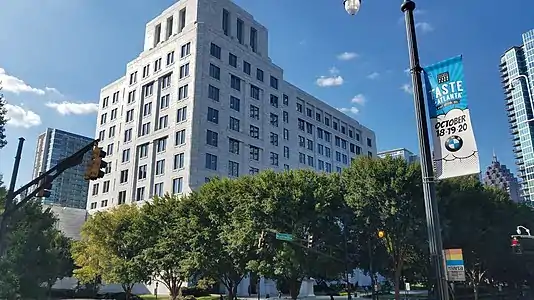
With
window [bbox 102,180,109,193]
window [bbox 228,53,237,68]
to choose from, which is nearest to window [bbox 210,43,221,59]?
window [bbox 228,53,237,68]

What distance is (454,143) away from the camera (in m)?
8.41

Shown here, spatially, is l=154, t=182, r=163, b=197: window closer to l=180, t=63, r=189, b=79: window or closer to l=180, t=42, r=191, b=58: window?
l=180, t=63, r=189, b=79: window

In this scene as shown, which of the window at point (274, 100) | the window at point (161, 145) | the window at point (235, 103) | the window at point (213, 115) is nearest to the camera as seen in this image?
the window at point (213, 115)

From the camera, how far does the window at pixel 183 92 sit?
67.5 metres

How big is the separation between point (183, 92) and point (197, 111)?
17.5 feet

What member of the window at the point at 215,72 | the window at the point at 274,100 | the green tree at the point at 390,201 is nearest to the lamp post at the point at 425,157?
the green tree at the point at 390,201

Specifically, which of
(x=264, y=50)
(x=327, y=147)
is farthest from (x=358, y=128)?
(x=264, y=50)

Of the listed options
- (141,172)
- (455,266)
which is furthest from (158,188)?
(455,266)

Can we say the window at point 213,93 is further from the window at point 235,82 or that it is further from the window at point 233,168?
the window at point 233,168

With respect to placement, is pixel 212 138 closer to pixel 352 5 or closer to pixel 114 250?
pixel 114 250

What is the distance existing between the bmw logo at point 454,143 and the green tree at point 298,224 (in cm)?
2510

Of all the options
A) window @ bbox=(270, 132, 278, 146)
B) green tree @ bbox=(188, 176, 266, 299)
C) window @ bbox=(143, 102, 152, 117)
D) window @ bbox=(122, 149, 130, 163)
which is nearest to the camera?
green tree @ bbox=(188, 176, 266, 299)

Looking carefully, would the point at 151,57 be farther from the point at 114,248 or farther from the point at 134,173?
the point at 114,248

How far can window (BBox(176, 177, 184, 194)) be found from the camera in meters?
63.3
